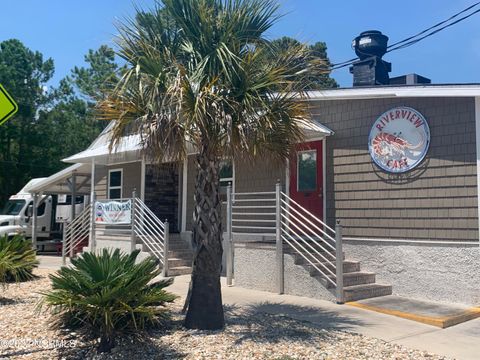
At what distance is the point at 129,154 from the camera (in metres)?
15.3

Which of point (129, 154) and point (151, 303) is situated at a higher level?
point (129, 154)

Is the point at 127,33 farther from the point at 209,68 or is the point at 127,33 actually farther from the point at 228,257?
the point at 228,257

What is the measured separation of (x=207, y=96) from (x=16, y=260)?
760cm

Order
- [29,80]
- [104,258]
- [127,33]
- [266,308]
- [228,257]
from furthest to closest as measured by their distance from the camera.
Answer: [29,80] → [228,257] → [266,308] → [127,33] → [104,258]

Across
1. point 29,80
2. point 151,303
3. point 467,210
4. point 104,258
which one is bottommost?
point 151,303

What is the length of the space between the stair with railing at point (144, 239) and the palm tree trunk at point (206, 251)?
5.29 meters

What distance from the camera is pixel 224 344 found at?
616 centimetres

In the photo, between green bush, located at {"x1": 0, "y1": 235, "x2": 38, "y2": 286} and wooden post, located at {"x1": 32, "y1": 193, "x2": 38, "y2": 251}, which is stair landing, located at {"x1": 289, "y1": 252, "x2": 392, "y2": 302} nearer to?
green bush, located at {"x1": 0, "y1": 235, "x2": 38, "y2": 286}

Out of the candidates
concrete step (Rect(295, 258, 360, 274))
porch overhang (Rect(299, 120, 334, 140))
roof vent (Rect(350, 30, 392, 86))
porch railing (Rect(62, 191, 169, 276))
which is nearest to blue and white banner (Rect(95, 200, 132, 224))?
porch railing (Rect(62, 191, 169, 276))

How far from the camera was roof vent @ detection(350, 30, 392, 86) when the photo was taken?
510 inches

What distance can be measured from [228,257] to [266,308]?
269 cm

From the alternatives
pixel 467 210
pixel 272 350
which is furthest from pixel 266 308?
pixel 467 210

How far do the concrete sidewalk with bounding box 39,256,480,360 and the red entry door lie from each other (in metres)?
2.55

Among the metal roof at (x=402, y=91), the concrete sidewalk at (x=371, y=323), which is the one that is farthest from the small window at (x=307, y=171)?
the concrete sidewalk at (x=371, y=323)
